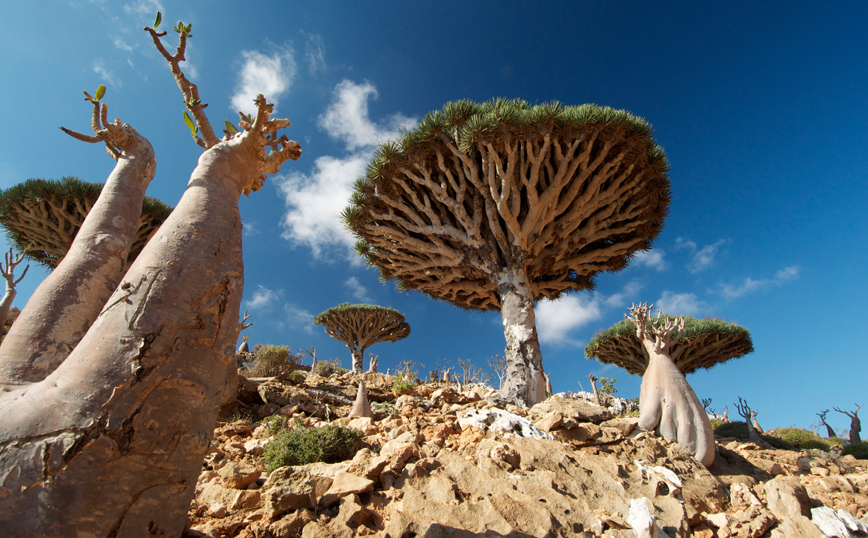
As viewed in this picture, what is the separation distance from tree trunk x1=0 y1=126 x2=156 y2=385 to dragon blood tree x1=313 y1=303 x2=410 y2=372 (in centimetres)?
1723

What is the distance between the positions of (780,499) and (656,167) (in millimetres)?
6522

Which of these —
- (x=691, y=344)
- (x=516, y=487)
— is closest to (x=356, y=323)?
(x=691, y=344)

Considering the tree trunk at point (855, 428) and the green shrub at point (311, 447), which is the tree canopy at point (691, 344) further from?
the green shrub at point (311, 447)

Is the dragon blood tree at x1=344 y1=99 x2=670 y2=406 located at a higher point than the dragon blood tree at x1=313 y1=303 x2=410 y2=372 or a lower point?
lower

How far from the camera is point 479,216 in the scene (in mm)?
8164

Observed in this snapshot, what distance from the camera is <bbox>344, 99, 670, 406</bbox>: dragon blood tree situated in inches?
291

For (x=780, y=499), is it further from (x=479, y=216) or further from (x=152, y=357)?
(x=479, y=216)

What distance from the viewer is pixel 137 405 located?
1441 millimetres

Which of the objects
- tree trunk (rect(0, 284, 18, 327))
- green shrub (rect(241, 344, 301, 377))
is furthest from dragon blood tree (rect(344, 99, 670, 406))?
tree trunk (rect(0, 284, 18, 327))

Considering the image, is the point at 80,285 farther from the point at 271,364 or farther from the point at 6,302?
the point at 271,364

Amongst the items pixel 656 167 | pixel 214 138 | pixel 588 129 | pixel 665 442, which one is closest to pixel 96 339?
pixel 214 138

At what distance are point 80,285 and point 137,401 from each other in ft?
3.57

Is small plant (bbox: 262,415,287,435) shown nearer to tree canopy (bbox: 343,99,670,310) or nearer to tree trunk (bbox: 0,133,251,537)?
tree trunk (bbox: 0,133,251,537)

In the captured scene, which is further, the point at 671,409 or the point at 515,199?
the point at 515,199
